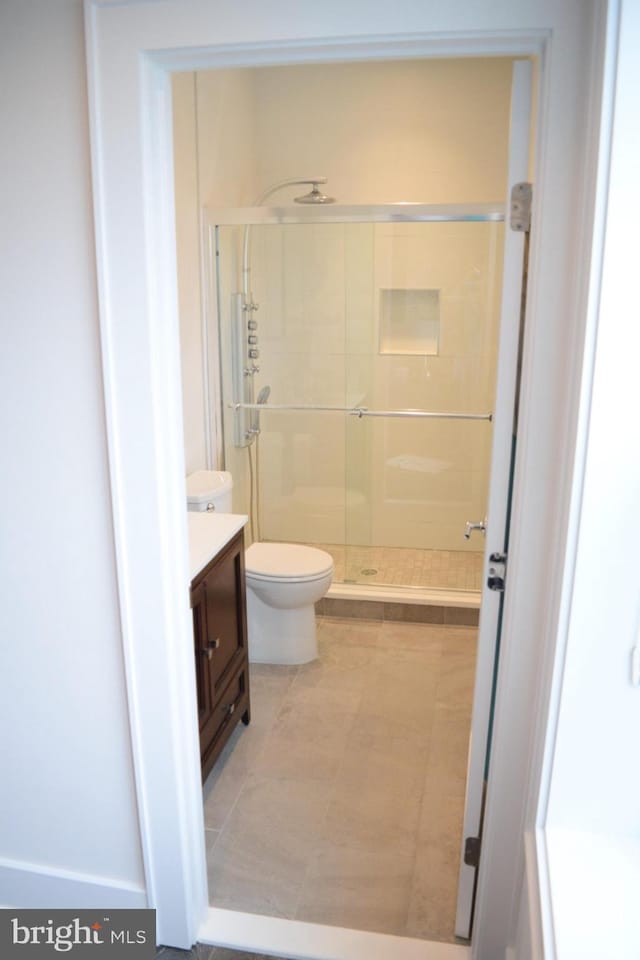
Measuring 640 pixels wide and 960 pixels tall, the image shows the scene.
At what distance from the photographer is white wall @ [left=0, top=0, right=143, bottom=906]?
1539 mm

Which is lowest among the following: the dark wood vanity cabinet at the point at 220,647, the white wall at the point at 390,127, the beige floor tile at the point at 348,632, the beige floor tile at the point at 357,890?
the beige floor tile at the point at 357,890

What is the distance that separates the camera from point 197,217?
3551 mm

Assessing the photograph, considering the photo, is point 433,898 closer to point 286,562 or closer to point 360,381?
point 286,562

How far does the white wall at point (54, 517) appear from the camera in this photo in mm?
1539

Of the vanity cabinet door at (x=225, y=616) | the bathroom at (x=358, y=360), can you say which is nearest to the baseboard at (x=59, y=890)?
the vanity cabinet door at (x=225, y=616)

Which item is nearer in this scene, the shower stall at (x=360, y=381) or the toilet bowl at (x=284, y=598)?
the toilet bowl at (x=284, y=598)

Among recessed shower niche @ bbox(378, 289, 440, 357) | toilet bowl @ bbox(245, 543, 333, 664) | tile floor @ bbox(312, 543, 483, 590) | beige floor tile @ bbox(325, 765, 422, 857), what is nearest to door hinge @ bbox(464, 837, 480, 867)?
beige floor tile @ bbox(325, 765, 422, 857)

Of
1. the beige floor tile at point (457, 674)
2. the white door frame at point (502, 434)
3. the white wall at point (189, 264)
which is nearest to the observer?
the white door frame at point (502, 434)

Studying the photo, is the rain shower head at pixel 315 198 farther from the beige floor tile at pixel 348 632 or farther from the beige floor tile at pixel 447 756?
the beige floor tile at pixel 447 756

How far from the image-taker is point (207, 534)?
2447 mm

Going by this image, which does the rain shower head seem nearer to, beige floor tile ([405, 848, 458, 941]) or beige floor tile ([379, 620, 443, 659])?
beige floor tile ([379, 620, 443, 659])

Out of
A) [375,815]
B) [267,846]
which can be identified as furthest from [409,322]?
[267,846]

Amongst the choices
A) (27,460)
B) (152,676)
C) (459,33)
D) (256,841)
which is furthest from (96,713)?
(459,33)

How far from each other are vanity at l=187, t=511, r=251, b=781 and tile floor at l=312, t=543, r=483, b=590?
133cm
